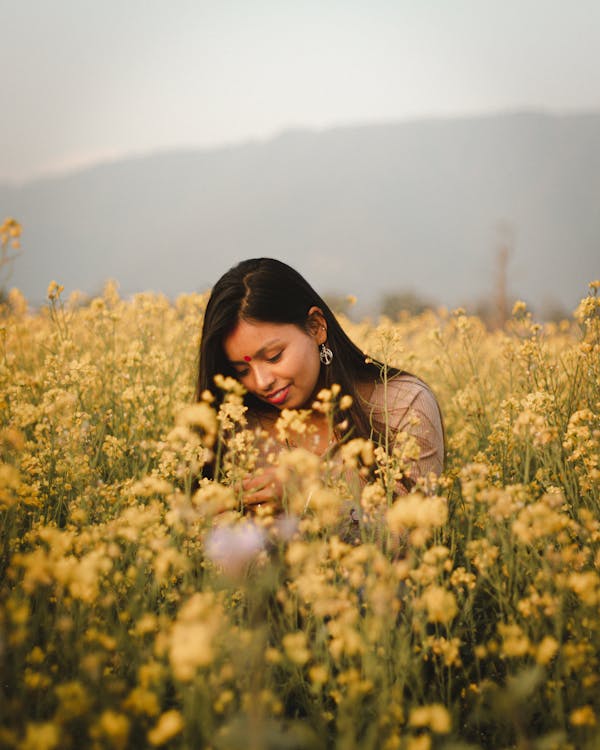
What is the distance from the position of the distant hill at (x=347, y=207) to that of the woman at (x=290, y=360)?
9222cm

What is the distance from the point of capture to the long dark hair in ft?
7.88

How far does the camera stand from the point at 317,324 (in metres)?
2.58

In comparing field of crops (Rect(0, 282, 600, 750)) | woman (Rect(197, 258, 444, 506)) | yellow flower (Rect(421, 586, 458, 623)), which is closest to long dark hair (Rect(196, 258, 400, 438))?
woman (Rect(197, 258, 444, 506))

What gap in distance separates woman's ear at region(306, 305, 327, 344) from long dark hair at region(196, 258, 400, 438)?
0.07 feet

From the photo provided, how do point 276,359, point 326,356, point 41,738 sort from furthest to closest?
1. point 326,356
2. point 276,359
3. point 41,738

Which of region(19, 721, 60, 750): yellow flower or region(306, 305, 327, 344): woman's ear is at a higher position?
region(306, 305, 327, 344): woman's ear

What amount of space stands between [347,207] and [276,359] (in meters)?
140

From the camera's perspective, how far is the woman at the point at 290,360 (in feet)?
7.70

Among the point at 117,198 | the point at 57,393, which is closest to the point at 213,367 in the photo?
the point at 57,393

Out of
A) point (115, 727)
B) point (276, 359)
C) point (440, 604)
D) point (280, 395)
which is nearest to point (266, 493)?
point (280, 395)

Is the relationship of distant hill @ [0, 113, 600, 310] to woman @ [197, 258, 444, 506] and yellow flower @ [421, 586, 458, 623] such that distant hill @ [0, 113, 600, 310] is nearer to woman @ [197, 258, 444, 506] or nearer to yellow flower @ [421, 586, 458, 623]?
woman @ [197, 258, 444, 506]

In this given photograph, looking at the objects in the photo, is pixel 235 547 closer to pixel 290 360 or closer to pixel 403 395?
pixel 290 360

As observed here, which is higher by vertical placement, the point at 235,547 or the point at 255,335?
the point at 255,335

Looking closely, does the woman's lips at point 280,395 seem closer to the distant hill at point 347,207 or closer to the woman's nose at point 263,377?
the woman's nose at point 263,377
